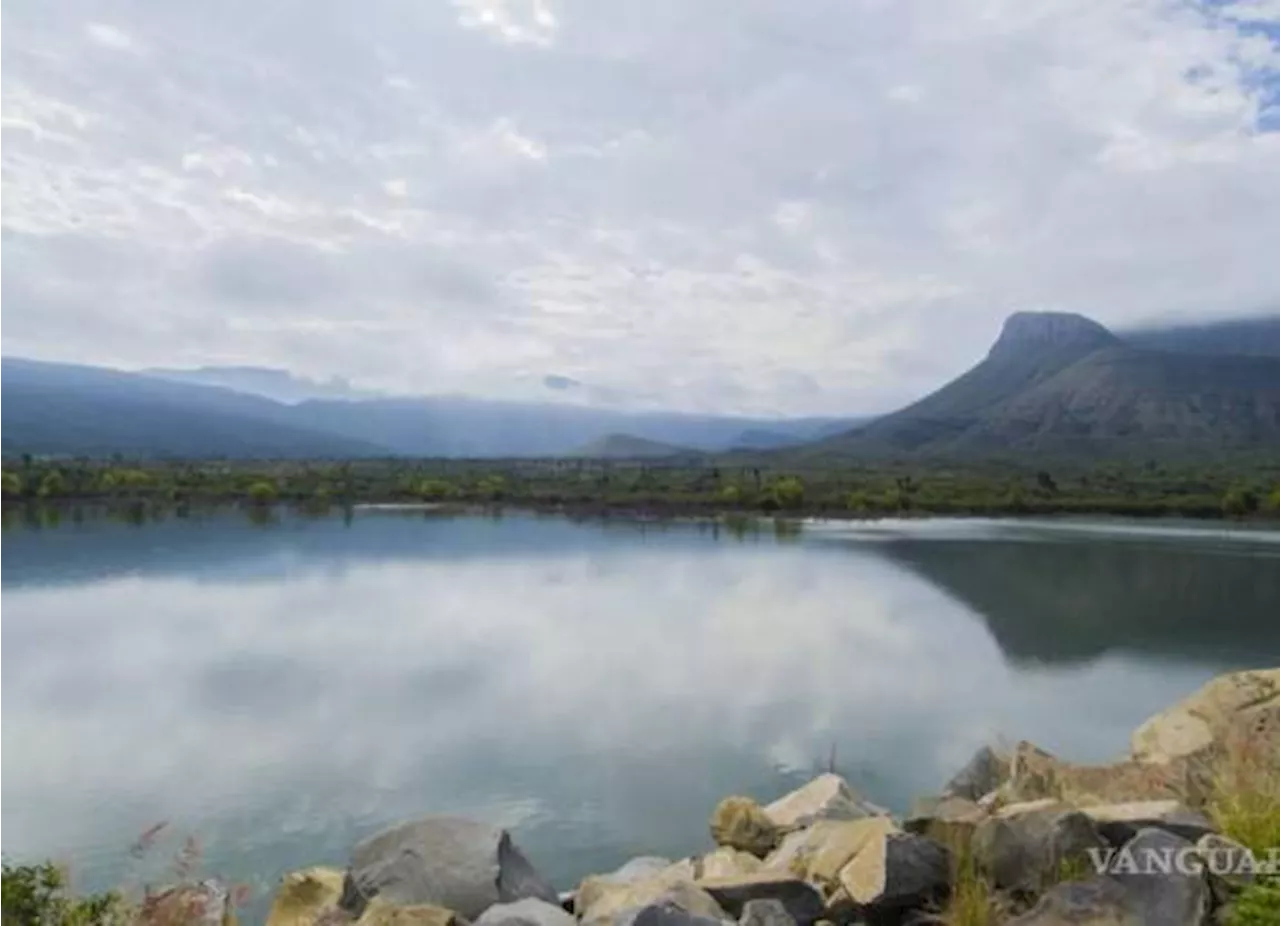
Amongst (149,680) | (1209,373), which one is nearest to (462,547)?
(149,680)

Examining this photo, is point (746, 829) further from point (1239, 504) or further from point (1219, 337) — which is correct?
point (1219, 337)

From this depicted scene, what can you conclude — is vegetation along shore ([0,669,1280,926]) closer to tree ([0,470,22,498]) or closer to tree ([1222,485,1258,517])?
tree ([1222,485,1258,517])

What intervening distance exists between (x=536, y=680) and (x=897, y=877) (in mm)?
15833

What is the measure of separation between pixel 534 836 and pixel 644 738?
15.9 ft

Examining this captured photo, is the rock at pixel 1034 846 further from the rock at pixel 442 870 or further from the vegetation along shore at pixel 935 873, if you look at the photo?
the rock at pixel 442 870

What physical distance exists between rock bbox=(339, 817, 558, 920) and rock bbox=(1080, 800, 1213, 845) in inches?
123

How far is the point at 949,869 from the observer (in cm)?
571

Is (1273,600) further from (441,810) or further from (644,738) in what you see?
(441,810)

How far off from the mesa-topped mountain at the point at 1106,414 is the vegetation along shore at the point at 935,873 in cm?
11457

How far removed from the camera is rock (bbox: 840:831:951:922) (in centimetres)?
556

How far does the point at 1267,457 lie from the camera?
101812 millimetres

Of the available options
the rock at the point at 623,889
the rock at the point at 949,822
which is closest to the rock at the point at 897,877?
the rock at the point at 949,822

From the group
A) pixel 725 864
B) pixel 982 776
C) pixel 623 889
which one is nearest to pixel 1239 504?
pixel 982 776

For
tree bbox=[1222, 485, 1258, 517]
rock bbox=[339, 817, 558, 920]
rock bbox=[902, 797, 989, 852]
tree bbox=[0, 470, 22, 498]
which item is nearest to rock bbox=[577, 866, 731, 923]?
rock bbox=[339, 817, 558, 920]
